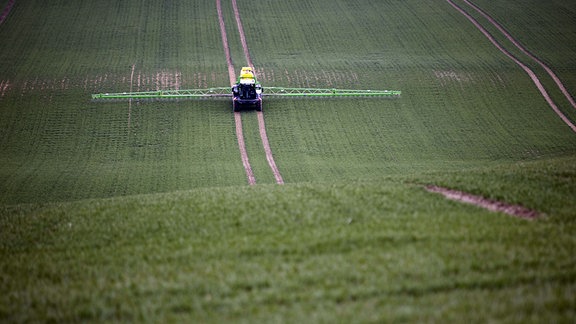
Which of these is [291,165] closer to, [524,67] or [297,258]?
[297,258]

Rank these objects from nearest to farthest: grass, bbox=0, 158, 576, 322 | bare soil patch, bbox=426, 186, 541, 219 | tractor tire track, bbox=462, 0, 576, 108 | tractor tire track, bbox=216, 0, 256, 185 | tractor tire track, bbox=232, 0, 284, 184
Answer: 1. grass, bbox=0, 158, 576, 322
2. bare soil patch, bbox=426, 186, 541, 219
3. tractor tire track, bbox=232, 0, 284, 184
4. tractor tire track, bbox=216, 0, 256, 185
5. tractor tire track, bbox=462, 0, 576, 108

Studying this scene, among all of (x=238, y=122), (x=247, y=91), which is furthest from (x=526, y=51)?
(x=238, y=122)

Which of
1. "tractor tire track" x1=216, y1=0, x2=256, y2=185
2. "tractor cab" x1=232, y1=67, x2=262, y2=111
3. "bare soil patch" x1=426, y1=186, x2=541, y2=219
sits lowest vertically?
"tractor tire track" x1=216, y1=0, x2=256, y2=185

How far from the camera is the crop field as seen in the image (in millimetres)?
14305

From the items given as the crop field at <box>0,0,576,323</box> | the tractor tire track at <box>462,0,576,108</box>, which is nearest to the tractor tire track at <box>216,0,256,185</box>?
the crop field at <box>0,0,576,323</box>

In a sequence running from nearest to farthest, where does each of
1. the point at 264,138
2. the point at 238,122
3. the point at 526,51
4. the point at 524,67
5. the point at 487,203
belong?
the point at 487,203, the point at 264,138, the point at 238,122, the point at 524,67, the point at 526,51

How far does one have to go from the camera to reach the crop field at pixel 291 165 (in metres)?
14.3

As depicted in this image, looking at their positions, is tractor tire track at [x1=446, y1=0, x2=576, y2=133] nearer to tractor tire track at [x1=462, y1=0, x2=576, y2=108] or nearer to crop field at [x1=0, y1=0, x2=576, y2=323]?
crop field at [x1=0, y1=0, x2=576, y2=323]

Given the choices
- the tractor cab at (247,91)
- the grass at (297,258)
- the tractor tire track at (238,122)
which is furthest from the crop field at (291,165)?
the tractor cab at (247,91)

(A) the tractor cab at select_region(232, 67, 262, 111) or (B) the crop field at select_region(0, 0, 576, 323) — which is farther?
(A) the tractor cab at select_region(232, 67, 262, 111)

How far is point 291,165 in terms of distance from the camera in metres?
35.9

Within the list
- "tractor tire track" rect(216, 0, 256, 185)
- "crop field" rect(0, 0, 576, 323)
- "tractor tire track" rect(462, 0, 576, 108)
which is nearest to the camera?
"crop field" rect(0, 0, 576, 323)

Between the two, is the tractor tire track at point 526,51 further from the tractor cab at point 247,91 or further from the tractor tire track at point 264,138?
the tractor cab at point 247,91

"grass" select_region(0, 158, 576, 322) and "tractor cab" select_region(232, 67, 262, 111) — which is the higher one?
"grass" select_region(0, 158, 576, 322)
